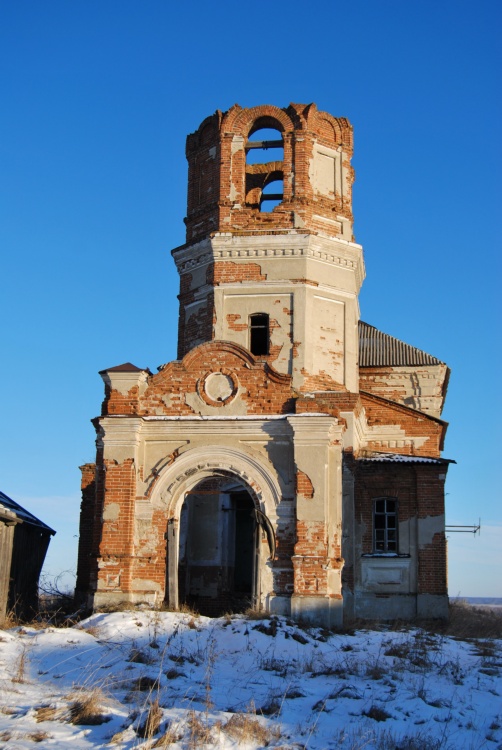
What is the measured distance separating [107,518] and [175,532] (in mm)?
1229

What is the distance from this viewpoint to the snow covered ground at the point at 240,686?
828 centimetres

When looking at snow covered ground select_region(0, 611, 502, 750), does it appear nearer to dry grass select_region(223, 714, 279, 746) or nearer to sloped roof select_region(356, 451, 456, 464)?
dry grass select_region(223, 714, 279, 746)

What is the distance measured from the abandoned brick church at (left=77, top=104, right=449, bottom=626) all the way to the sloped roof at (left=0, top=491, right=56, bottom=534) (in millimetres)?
1193

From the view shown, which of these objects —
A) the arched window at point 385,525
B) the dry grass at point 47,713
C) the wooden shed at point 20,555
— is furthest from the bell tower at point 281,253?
the dry grass at point 47,713

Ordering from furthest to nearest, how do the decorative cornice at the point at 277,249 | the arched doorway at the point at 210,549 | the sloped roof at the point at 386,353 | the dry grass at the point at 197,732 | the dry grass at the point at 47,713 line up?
the sloped roof at the point at 386,353, the decorative cornice at the point at 277,249, the arched doorway at the point at 210,549, the dry grass at the point at 47,713, the dry grass at the point at 197,732

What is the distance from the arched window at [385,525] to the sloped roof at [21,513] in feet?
23.3

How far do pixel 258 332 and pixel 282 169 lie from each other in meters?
4.36

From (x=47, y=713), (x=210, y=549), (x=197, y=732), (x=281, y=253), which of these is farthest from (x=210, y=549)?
(x=197, y=732)

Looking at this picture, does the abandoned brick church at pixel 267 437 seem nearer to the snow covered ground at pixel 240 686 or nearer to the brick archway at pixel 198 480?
the brick archway at pixel 198 480

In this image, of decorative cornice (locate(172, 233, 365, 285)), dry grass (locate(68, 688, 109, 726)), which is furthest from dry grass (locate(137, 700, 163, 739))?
decorative cornice (locate(172, 233, 365, 285))

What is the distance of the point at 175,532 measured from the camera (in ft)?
51.7

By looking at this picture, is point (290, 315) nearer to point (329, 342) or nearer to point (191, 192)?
point (329, 342)

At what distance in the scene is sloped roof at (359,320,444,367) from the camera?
24.9m

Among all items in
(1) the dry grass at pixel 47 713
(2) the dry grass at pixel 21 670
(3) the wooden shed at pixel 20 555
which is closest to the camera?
(1) the dry grass at pixel 47 713
